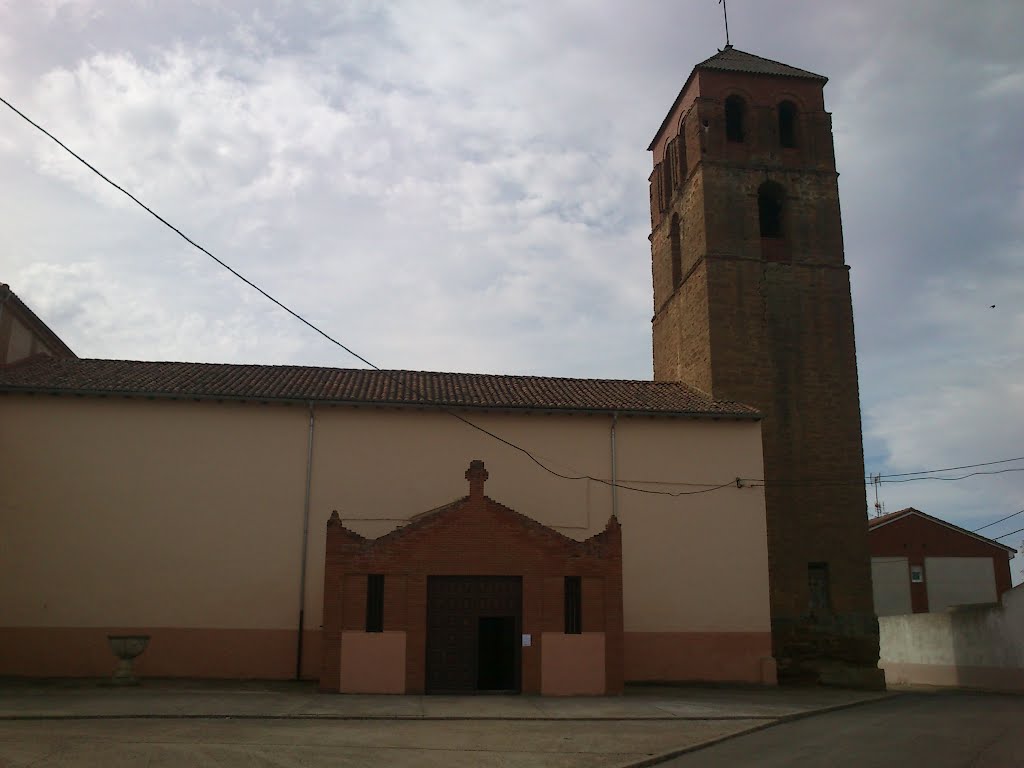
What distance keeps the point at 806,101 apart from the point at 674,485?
14.1 metres

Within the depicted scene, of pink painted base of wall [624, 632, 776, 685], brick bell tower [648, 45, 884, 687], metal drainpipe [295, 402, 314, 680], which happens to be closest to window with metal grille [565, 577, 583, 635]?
pink painted base of wall [624, 632, 776, 685]

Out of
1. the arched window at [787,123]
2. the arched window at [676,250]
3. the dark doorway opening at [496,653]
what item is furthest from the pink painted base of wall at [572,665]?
the arched window at [787,123]

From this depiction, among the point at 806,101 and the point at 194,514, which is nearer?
the point at 194,514

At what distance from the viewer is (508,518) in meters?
18.9

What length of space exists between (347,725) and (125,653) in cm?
703

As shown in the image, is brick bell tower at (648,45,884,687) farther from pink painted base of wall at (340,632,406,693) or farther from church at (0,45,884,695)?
pink painted base of wall at (340,632,406,693)

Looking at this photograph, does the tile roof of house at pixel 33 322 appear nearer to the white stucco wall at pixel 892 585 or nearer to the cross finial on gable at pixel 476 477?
the cross finial on gable at pixel 476 477

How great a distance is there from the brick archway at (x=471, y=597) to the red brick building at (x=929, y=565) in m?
28.0

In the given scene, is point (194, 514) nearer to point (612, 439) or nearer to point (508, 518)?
point (508, 518)

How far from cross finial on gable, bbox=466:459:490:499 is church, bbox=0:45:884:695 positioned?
7 centimetres

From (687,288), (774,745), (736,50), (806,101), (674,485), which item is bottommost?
(774,745)

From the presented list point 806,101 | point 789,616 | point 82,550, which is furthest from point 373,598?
point 806,101

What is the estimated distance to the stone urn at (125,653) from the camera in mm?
18250

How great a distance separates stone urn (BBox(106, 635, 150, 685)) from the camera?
59.9 feet
